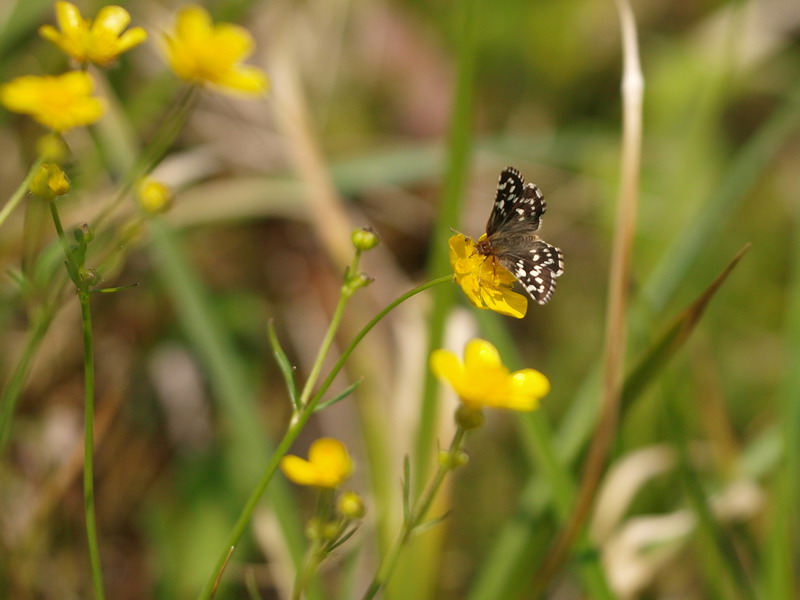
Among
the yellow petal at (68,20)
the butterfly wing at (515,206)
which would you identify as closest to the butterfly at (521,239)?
the butterfly wing at (515,206)

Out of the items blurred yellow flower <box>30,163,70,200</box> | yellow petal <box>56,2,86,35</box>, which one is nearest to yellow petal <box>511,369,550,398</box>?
blurred yellow flower <box>30,163,70,200</box>

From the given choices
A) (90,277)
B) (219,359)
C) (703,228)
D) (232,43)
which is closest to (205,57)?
(232,43)

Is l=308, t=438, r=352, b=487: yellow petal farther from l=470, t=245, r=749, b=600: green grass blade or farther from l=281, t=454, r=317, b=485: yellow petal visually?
l=470, t=245, r=749, b=600: green grass blade

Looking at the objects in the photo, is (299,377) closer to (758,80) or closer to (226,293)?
(226,293)

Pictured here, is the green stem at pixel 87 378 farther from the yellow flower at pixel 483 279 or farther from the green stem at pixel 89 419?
the yellow flower at pixel 483 279

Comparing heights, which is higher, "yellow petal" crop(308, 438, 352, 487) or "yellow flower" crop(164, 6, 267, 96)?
"yellow flower" crop(164, 6, 267, 96)
